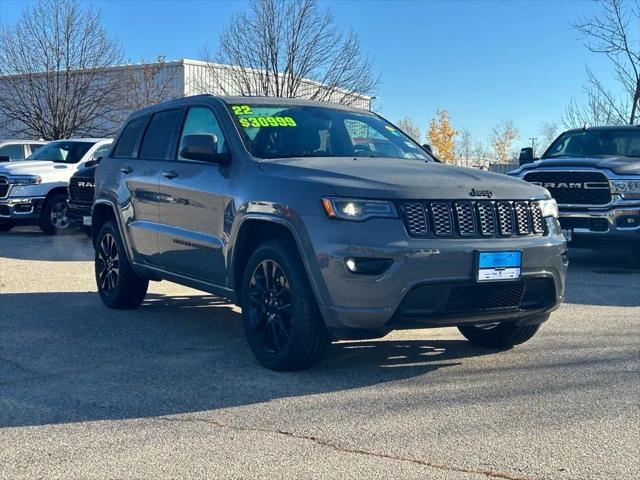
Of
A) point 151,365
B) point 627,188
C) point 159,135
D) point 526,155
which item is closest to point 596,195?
point 627,188

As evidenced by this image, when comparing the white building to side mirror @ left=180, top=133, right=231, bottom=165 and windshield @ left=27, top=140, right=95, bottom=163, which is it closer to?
windshield @ left=27, top=140, right=95, bottom=163

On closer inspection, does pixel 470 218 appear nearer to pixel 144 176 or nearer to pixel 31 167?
pixel 144 176

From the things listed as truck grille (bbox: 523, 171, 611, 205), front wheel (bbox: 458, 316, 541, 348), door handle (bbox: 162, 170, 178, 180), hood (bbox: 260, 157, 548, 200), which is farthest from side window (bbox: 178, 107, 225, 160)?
truck grille (bbox: 523, 171, 611, 205)

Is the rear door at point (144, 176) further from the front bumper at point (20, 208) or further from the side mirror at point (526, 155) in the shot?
the front bumper at point (20, 208)

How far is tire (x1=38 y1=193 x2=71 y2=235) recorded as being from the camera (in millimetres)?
15133

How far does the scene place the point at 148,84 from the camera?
117 feet

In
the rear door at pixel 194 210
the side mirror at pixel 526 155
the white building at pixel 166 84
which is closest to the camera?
the rear door at pixel 194 210

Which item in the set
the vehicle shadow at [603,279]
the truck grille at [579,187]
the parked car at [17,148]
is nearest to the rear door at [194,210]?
the vehicle shadow at [603,279]

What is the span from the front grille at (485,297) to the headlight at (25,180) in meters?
11.7

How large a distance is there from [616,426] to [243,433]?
194 centimetres

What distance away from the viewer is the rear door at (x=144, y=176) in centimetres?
677

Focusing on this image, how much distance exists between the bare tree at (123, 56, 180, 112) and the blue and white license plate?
30.7m

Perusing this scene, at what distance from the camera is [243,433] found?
4105mm

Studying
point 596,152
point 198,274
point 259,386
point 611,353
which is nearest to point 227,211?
point 198,274
